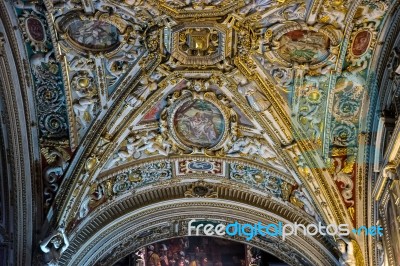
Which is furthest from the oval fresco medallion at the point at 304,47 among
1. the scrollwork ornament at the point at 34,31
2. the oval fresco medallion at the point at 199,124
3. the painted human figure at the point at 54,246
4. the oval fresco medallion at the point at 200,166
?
the painted human figure at the point at 54,246

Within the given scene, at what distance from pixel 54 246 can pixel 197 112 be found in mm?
4052

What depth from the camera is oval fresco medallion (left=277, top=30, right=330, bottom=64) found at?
13.8 metres

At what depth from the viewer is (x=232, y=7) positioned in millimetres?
13367

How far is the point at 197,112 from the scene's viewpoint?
49.9 feet

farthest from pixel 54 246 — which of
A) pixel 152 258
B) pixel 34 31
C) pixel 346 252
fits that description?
pixel 346 252

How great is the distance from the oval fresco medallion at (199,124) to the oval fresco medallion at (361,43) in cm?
314

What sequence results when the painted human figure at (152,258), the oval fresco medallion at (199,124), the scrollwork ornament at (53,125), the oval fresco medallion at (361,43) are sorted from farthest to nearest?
the painted human figure at (152,258) → the oval fresco medallion at (199,124) → the scrollwork ornament at (53,125) → the oval fresco medallion at (361,43)

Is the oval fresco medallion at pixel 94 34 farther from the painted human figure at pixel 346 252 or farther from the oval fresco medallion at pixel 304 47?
the painted human figure at pixel 346 252

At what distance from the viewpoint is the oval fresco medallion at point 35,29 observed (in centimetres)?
1331

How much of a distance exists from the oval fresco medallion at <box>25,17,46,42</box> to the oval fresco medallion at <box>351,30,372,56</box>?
19.5 feet

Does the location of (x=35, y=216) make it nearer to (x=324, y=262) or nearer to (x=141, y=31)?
(x=141, y=31)

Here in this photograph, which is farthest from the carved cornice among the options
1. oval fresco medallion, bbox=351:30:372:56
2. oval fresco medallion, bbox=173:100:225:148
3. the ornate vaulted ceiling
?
oval fresco medallion, bbox=351:30:372:56

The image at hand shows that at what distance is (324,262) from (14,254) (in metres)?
6.45

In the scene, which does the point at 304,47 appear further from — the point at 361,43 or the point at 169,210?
the point at 169,210
